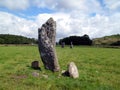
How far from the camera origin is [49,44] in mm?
16031

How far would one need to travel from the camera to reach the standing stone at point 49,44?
15.9m

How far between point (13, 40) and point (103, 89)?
445 ft

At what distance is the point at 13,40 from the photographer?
470ft

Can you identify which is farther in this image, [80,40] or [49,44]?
[80,40]

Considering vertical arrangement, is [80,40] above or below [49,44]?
above

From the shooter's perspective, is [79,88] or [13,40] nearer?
A: [79,88]

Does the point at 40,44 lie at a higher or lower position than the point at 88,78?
higher

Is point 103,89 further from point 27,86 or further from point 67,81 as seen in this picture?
point 27,86

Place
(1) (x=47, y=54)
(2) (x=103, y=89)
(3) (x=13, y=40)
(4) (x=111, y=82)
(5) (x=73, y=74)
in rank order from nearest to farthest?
1. (2) (x=103, y=89)
2. (4) (x=111, y=82)
3. (5) (x=73, y=74)
4. (1) (x=47, y=54)
5. (3) (x=13, y=40)

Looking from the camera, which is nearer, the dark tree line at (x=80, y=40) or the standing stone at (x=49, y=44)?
the standing stone at (x=49, y=44)

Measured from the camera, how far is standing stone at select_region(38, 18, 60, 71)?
1590 cm

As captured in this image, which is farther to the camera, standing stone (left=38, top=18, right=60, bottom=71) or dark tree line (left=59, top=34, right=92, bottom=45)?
dark tree line (left=59, top=34, right=92, bottom=45)

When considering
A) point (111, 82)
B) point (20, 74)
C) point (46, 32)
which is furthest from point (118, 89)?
point (46, 32)

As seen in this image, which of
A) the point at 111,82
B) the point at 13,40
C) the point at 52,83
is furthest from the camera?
the point at 13,40
